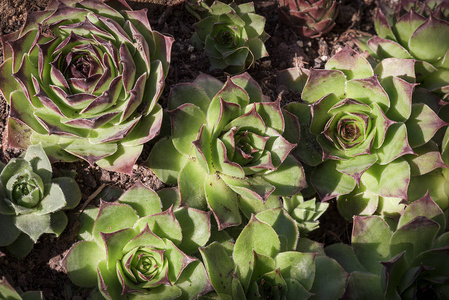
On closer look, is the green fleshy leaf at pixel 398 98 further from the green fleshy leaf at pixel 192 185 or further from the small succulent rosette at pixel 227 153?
the green fleshy leaf at pixel 192 185

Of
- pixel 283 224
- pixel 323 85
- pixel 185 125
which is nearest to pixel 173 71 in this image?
pixel 185 125

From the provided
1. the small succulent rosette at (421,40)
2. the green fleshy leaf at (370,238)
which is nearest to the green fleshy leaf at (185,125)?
the green fleshy leaf at (370,238)

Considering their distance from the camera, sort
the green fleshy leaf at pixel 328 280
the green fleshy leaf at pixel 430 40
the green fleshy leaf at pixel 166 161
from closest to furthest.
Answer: the green fleshy leaf at pixel 328 280, the green fleshy leaf at pixel 166 161, the green fleshy leaf at pixel 430 40

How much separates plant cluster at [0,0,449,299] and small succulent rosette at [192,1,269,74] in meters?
0.31

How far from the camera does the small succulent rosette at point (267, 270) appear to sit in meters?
1.95

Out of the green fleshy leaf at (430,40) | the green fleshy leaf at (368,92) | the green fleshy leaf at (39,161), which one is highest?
the green fleshy leaf at (430,40)

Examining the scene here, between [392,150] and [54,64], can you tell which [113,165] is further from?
[392,150]

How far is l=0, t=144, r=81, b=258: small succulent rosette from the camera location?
76.9 inches

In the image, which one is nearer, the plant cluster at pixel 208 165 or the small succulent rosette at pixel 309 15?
the plant cluster at pixel 208 165

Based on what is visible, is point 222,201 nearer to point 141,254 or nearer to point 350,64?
point 141,254

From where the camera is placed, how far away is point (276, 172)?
7.33ft

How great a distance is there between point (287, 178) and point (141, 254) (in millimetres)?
770

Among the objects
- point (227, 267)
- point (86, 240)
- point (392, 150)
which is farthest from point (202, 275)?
point (392, 150)

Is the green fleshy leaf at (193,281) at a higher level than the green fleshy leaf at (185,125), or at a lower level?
lower
